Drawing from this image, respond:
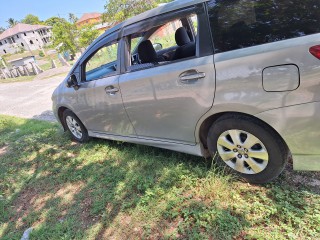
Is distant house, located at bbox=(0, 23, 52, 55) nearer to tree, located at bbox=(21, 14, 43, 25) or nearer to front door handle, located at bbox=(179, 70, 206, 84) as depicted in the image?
tree, located at bbox=(21, 14, 43, 25)

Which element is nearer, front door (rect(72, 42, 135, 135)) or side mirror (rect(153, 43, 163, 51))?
front door (rect(72, 42, 135, 135))

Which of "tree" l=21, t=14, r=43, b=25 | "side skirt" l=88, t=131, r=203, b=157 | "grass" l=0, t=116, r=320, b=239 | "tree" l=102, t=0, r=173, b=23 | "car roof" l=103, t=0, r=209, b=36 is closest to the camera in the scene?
"grass" l=0, t=116, r=320, b=239

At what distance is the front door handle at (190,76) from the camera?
266 centimetres

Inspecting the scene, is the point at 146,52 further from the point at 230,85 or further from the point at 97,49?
the point at 230,85

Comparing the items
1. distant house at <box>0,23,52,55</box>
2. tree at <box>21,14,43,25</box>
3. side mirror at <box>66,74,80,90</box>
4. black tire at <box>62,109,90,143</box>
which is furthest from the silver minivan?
tree at <box>21,14,43,25</box>

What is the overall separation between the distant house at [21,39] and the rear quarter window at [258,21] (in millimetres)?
79805

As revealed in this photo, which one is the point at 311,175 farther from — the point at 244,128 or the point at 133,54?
the point at 133,54

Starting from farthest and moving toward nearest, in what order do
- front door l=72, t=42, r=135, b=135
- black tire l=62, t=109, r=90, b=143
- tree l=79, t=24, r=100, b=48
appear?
tree l=79, t=24, r=100, b=48 → black tire l=62, t=109, r=90, b=143 → front door l=72, t=42, r=135, b=135

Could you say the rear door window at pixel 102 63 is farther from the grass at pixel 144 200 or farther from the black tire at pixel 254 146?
the black tire at pixel 254 146

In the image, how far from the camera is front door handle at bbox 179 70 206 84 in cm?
266

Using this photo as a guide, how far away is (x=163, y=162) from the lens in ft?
11.9

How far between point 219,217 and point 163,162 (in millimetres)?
1236

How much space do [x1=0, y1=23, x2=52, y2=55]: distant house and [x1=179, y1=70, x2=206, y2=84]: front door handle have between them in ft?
261

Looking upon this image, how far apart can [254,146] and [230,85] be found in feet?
2.12
